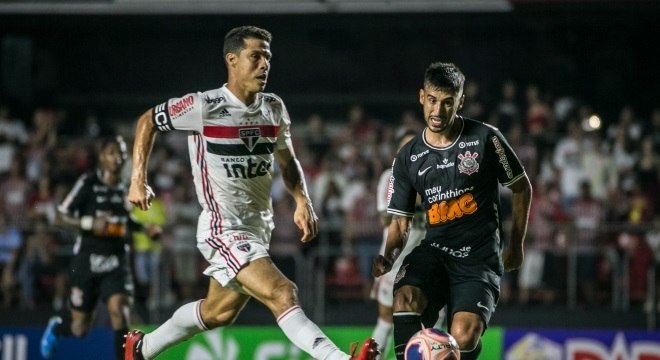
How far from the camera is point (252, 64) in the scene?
25.2 ft

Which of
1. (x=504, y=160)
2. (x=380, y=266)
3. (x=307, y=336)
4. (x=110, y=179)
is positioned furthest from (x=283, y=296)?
(x=110, y=179)

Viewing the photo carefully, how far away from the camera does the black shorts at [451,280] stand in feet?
24.5

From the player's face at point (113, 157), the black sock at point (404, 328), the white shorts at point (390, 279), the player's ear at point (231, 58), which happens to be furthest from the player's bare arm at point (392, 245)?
the player's face at point (113, 157)

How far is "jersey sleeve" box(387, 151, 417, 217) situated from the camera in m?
7.65

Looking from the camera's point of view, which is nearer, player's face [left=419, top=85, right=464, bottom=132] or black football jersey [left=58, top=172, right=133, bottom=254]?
player's face [left=419, top=85, right=464, bottom=132]

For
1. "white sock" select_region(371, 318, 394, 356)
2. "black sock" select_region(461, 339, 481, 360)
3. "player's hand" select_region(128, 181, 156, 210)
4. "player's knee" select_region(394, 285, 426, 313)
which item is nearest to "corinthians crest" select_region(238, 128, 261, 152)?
"player's hand" select_region(128, 181, 156, 210)

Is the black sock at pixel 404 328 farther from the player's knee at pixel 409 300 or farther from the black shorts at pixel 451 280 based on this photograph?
the black shorts at pixel 451 280

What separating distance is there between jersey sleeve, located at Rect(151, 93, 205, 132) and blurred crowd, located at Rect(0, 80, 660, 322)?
6863mm

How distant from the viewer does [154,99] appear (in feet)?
70.3

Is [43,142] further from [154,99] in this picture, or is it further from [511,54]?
[511,54]

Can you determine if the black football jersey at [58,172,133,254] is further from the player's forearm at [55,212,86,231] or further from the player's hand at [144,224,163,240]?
the player's hand at [144,224,163,240]

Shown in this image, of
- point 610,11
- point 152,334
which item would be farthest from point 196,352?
point 610,11

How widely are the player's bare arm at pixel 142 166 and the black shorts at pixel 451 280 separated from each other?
5.44ft

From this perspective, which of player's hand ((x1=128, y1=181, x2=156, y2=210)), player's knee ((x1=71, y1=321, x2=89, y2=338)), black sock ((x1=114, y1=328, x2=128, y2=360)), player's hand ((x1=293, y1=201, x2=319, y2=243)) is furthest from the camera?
player's knee ((x1=71, y1=321, x2=89, y2=338))
